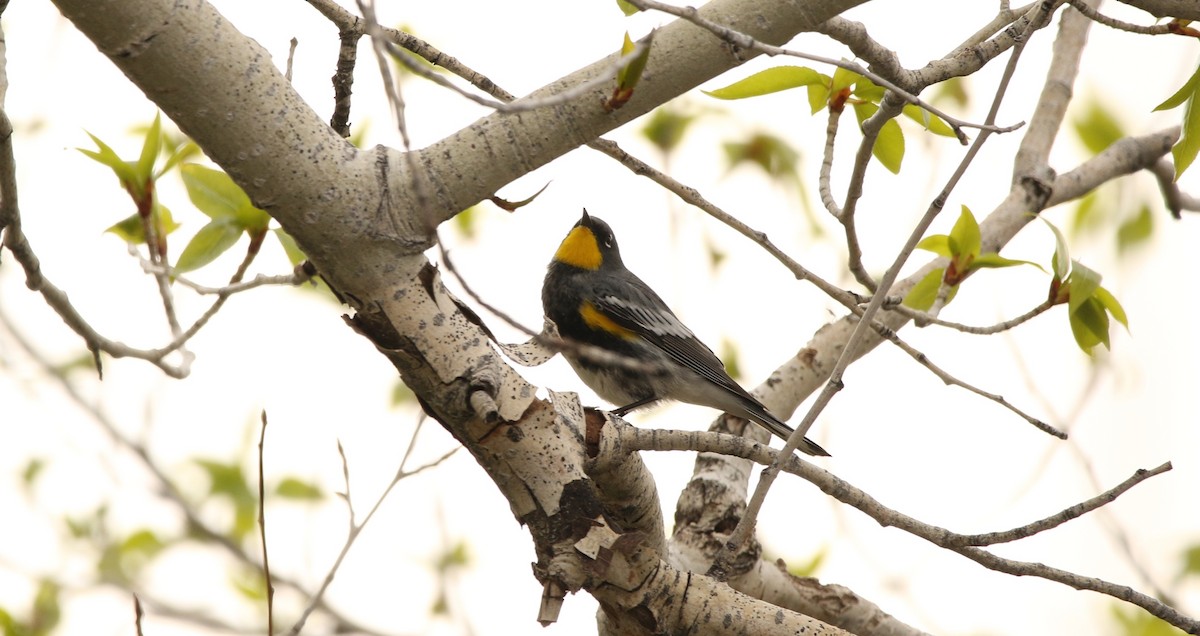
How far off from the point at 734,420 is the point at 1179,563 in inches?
96.0

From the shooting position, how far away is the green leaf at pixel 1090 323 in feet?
9.33

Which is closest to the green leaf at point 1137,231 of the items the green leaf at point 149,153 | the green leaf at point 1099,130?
the green leaf at point 1099,130

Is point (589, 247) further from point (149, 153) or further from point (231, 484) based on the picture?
A: point (149, 153)

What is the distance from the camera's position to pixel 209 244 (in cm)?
265

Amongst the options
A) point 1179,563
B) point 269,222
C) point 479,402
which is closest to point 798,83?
point 479,402

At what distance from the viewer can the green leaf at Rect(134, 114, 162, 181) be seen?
8.90 ft

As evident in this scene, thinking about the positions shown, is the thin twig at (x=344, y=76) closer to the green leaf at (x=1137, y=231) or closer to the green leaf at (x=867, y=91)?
the green leaf at (x=867, y=91)

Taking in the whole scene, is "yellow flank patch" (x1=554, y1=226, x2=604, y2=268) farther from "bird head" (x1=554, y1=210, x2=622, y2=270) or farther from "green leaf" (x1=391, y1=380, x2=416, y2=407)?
"green leaf" (x1=391, y1=380, x2=416, y2=407)

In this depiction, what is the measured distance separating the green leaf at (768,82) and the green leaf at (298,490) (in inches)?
118

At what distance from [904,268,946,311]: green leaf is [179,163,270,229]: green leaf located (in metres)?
1.89

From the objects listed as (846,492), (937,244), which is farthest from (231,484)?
(937,244)

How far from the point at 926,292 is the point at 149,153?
7.40 feet

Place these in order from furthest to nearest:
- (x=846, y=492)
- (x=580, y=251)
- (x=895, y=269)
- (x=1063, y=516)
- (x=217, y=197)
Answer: (x=580, y=251) < (x=217, y=197) < (x=846, y=492) < (x=1063, y=516) < (x=895, y=269)

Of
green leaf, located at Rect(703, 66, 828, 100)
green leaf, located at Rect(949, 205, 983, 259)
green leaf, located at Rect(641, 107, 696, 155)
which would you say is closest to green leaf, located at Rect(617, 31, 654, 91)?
green leaf, located at Rect(703, 66, 828, 100)
